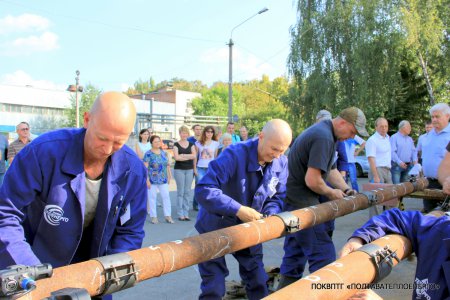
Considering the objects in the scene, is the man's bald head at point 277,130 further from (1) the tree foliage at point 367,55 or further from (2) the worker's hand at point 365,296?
(1) the tree foliage at point 367,55

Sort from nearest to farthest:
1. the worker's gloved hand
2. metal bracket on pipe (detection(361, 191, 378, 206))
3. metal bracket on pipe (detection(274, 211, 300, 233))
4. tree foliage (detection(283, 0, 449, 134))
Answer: metal bracket on pipe (detection(274, 211, 300, 233)) → metal bracket on pipe (detection(361, 191, 378, 206)) → the worker's gloved hand → tree foliage (detection(283, 0, 449, 134))

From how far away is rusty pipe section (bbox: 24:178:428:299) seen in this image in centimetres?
169

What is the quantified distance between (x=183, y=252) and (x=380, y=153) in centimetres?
697

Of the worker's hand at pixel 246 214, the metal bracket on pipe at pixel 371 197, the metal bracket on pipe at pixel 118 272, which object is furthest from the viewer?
the metal bracket on pipe at pixel 371 197

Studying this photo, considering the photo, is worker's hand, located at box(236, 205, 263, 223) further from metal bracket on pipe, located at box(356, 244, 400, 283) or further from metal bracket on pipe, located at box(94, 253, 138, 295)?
metal bracket on pipe, located at box(94, 253, 138, 295)

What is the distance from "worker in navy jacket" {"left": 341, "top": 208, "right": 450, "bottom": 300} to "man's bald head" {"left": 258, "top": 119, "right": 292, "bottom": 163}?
40.3 inches

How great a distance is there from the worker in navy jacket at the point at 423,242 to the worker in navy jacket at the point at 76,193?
3.96 feet

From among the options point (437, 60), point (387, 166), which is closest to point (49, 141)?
point (387, 166)

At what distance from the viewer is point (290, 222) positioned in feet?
9.78

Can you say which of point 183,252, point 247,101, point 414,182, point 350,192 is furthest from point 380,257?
point 247,101

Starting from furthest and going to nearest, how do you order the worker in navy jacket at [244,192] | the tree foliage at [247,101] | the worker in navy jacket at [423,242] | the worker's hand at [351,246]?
the tree foliage at [247,101] → the worker in navy jacket at [244,192] → the worker's hand at [351,246] → the worker in navy jacket at [423,242]

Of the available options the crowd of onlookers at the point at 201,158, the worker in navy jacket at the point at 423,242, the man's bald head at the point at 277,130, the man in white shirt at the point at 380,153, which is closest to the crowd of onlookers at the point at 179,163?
the crowd of onlookers at the point at 201,158

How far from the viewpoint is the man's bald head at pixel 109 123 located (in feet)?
6.80

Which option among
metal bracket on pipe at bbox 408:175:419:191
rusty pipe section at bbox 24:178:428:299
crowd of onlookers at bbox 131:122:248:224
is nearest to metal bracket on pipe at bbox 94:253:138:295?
rusty pipe section at bbox 24:178:428:299
